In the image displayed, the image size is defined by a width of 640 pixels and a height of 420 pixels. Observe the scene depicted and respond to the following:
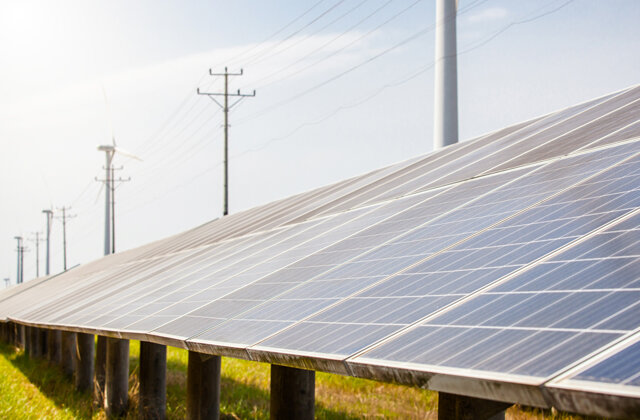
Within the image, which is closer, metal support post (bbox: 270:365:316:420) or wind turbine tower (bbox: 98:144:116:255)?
metal support post (bbox: 270:365:316:420)

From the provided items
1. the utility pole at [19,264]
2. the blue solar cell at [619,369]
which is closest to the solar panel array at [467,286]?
the blue solar cell at [619,369]

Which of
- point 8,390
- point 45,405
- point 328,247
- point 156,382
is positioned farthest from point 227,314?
point 8,390

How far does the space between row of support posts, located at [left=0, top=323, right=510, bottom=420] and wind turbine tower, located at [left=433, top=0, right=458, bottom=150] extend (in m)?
13.7

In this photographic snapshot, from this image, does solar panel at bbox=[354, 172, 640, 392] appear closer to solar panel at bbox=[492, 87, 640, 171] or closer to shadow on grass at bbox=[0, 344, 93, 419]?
solar panel at bbox=[492, 87, 640, 171]

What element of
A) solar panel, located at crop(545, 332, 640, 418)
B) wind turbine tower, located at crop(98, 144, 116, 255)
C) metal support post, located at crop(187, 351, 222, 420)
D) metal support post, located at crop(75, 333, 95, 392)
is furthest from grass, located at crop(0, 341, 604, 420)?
wind turbine tower, located at crop(98, 144, 116, 255)

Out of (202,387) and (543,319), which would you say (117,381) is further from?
(543,319)

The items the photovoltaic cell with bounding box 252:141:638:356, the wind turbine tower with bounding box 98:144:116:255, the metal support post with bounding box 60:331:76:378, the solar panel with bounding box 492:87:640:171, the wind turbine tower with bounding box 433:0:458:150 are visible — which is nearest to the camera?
the photovoltaic cell with bounding box 252:141:638:356

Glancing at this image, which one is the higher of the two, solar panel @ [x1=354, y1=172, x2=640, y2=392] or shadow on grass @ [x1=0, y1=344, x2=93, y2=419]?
solar panel @ [x1=354, y1=172, x2=640, y2=392]

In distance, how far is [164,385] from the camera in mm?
16984

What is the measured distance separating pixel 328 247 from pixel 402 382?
22.1 feet

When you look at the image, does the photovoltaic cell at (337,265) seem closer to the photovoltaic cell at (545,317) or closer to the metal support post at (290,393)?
the metal support post at (290,393)

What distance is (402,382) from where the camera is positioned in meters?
5.34

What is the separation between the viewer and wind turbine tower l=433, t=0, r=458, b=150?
27.5 metres

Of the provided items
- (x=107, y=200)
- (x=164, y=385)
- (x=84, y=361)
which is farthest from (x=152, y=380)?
(x=107, y=200)
